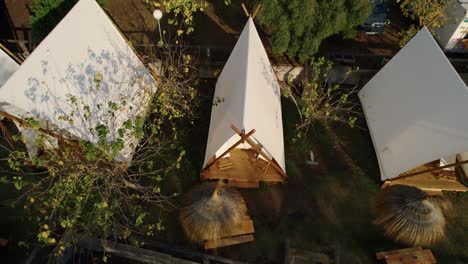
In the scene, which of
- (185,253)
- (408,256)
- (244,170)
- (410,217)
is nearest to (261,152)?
(244,170)

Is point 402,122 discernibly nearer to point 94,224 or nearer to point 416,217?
point 416,217

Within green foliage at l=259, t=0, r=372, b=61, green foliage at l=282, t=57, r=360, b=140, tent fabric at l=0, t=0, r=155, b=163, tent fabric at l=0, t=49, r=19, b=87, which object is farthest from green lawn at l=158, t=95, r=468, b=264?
tent fabric at l=0, t=49, r=19, b=87

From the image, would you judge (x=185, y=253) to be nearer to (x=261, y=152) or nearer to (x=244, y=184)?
(x=244, y=184)


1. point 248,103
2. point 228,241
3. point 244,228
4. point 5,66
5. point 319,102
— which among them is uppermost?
point 5,66

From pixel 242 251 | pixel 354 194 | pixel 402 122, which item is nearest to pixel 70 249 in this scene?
pixel 242 251

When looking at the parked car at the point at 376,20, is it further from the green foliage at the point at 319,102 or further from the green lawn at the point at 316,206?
the green lawn at the point at 316,206

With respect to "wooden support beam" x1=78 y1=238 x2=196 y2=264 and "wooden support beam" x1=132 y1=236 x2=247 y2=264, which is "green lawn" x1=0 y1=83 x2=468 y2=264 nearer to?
"wooden support beam" x1=132 y1=236 x2=247 y2=264
